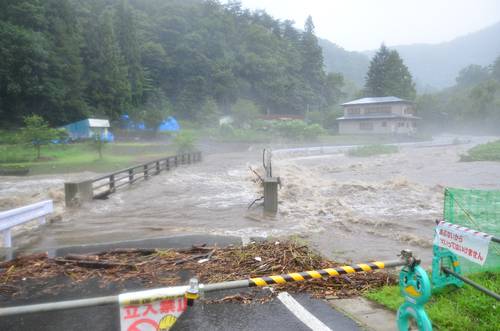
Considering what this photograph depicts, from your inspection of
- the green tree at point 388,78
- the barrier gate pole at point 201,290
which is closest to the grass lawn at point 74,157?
the barrier gate pole at point 201,290

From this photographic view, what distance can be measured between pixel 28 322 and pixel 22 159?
2807 cm

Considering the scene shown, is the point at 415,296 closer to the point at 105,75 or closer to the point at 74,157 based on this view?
the point at 74,157

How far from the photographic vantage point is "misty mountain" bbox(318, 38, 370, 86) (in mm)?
168125

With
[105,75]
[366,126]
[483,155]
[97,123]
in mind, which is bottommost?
[483,155]

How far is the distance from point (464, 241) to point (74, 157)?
31.2 metres

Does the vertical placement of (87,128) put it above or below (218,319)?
above

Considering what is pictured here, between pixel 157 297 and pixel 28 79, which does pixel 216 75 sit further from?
pixel 157 297

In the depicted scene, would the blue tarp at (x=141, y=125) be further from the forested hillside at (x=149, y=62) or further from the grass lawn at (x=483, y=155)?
the grass lawn at (x=483, y=155)

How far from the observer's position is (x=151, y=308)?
9.30 feet

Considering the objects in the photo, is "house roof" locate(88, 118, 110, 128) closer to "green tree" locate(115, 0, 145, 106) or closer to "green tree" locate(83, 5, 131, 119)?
"green tree" locate(83, 5, 131, 119)

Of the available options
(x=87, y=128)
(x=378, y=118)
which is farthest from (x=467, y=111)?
(x=87, y=128)

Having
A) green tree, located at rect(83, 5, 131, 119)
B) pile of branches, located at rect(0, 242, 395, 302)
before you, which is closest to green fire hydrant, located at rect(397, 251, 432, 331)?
pile of branches, located at rect(0, 242, 395, 302)

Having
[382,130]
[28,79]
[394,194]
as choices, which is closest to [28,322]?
[394,194]

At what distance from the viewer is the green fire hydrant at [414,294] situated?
3314mm
